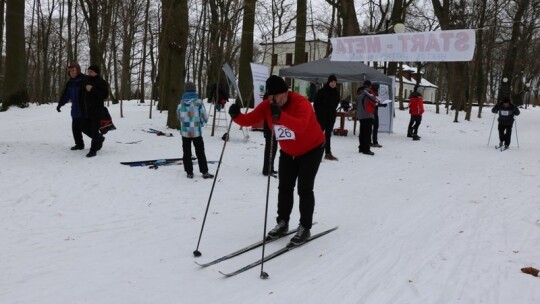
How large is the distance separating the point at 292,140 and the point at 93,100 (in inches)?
217

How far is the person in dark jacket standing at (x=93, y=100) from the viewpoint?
8.27 metres

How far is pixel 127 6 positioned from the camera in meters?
15.7

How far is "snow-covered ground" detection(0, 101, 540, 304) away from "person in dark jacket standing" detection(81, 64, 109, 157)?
0.59 metres

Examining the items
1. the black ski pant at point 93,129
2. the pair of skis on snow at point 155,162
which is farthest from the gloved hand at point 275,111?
the black ski pant at point 93,129

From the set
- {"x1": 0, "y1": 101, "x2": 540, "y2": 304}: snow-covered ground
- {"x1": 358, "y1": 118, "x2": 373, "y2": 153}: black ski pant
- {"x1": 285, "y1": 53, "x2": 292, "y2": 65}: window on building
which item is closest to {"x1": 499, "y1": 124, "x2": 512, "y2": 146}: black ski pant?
{"x1": 0, "y1": 101, "x2": 540, "y2": 304}: snow-covered ground

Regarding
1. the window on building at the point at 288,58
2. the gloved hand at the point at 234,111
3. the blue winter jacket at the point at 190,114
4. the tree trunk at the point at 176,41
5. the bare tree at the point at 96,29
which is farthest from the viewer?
the window on building at the point at 288,58

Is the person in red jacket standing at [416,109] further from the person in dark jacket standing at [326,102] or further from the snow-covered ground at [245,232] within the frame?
the person in dark jacket standing at [326,102]

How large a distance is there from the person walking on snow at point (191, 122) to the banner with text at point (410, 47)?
7.87 meters

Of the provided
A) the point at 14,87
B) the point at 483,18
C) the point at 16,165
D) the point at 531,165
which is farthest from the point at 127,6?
the point at 483,18

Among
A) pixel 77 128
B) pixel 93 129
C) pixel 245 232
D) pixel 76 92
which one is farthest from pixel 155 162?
pixel 245 232

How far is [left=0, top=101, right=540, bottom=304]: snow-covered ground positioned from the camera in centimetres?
355

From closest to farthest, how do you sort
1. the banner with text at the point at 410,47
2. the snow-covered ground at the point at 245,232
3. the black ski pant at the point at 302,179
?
the snow-covered ground at the point at 245,232 < the black ski pant at the point at 302,179 < the banner with text at the point at 410,47

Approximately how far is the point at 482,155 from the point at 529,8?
73.9 feet

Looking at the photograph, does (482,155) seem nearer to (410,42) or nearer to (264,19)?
(410,42)
